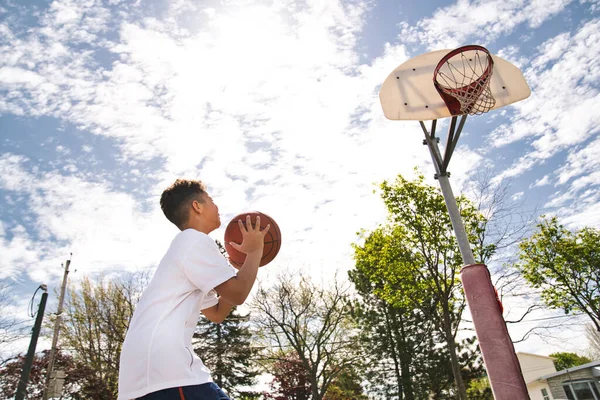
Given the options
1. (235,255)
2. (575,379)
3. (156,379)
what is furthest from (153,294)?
(575,379)

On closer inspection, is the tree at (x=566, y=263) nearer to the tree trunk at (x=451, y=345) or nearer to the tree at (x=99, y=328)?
the tree trunk at (x=451, y=345)

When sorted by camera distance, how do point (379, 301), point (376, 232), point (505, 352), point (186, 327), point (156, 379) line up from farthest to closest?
point (379, 301) < point (376, 232) < point (505, 352) < point (186, 327) < point (156, 379)

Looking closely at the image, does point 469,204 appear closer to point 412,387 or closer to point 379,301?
point 379,301

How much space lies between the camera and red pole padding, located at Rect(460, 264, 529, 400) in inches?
185

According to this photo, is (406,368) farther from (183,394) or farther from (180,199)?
(183,394)

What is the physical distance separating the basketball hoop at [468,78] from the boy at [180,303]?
5.24 meters

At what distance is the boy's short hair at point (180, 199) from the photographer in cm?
253

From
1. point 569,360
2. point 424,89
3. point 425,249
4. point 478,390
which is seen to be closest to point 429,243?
point 425,249

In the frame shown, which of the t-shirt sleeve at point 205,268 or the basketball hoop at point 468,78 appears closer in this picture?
the t-shirt sleeve at point 205,268

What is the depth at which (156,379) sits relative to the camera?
1.79 metres

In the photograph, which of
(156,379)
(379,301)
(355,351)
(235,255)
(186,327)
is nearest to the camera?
(156,379)

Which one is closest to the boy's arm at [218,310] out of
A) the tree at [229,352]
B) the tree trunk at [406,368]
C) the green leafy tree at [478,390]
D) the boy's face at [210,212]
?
the boy's face at [210,212]

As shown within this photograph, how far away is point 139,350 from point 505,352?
464 centimetres

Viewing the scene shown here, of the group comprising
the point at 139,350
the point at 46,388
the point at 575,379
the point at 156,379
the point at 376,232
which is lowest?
the point at 156,379
